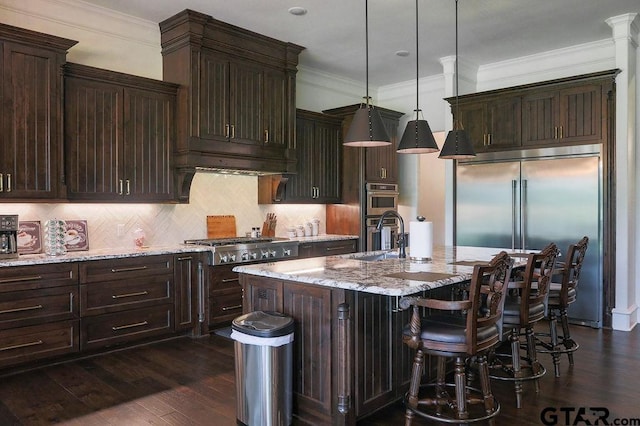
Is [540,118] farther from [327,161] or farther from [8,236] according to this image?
[8,236]

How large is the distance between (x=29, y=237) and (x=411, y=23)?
4131 millimetres

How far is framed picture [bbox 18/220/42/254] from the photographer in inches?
161

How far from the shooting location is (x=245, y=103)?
17.1ft

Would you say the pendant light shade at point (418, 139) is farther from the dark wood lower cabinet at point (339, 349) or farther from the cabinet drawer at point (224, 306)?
the cabinet drawer at point (224, 306)

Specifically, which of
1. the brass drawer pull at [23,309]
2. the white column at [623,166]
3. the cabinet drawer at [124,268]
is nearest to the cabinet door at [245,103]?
the cabinet drawer at [124,268]

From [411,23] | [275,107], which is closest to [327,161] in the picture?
[275,107]

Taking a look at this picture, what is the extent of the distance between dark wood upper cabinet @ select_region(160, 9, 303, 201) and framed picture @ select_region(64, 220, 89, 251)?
0.95 m

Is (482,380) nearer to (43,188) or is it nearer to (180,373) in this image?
(180,373)

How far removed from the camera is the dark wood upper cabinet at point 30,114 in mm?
3744

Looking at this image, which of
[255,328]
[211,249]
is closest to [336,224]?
[211,249]

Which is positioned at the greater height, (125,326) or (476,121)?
(476,121)

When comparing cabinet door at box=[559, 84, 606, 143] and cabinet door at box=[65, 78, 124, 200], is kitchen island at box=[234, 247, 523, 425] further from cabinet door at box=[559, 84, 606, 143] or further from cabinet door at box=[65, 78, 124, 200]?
cabinet door at box=[559, 84, 606, 143]

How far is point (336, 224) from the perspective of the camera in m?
6.78

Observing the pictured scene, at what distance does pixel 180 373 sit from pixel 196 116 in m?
2.41
